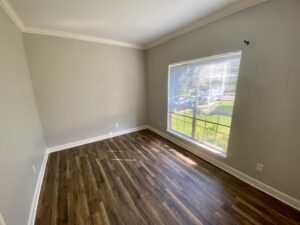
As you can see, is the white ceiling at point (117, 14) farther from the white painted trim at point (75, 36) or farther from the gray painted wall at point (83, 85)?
the gray painted wall at point (83, 85)

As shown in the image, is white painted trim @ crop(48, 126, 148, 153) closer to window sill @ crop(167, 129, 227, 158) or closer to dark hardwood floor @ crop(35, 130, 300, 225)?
dark hardwood floor @ crop(35, 130, 300, 225)

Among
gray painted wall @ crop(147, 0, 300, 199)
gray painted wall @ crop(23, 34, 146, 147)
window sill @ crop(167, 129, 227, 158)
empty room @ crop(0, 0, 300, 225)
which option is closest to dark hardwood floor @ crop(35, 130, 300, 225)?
empty room @ crop(0, 0, 300, 225)

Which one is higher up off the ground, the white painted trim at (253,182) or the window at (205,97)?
the window at (205,97)

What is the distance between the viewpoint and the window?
2205 mm

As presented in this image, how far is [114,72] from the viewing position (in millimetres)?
3631

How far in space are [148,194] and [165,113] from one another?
85.2 inches

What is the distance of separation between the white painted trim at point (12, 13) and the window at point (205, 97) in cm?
285

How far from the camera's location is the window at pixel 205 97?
7.23 ft

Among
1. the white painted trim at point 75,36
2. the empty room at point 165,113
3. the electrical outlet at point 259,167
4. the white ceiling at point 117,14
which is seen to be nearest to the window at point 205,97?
the empty room at point 165,113

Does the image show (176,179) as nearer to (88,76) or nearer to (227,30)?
(227,30)

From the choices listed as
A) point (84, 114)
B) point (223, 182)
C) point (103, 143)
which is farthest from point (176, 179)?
point (84, 114)

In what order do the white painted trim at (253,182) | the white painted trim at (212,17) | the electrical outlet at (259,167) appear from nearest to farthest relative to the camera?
the white painted trim at (253,182), the white painted trim at (212,17), the electrical outlet at (259,167)

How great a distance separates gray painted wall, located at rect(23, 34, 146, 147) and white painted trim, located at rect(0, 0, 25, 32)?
25 cm

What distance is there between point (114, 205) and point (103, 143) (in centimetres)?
196
